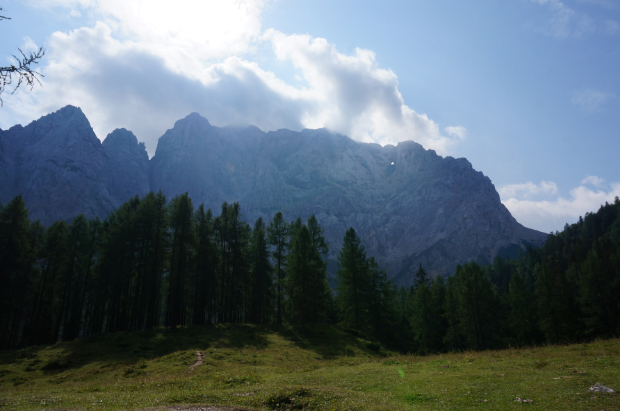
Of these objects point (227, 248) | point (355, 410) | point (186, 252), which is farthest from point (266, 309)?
point (355, 410)

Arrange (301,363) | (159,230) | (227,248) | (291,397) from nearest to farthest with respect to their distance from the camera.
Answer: (291,397), (301,363), (159,230), (227,248)

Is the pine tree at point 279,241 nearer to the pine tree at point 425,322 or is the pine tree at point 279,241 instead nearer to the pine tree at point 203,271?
the pine tree at point 203,271

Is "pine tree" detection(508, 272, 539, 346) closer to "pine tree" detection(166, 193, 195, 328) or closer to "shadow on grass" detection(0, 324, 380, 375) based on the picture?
"shadow on grass" detection(0, 324, 380, 375)

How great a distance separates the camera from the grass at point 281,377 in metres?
14.0

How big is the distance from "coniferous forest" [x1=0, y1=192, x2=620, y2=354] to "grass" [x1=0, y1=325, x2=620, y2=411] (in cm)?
1013

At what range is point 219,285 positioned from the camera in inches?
2142

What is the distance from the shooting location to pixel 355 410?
12.1m

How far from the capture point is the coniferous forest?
45.8m

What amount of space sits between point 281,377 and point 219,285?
116ft

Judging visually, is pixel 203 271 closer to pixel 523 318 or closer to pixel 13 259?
pixel 13 259

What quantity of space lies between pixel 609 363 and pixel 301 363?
22477 mm

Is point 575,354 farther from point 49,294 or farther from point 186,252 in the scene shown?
point 49,294

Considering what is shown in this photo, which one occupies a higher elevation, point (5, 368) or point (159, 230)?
point (159, 230)

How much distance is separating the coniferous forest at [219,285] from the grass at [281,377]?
10.1 m
